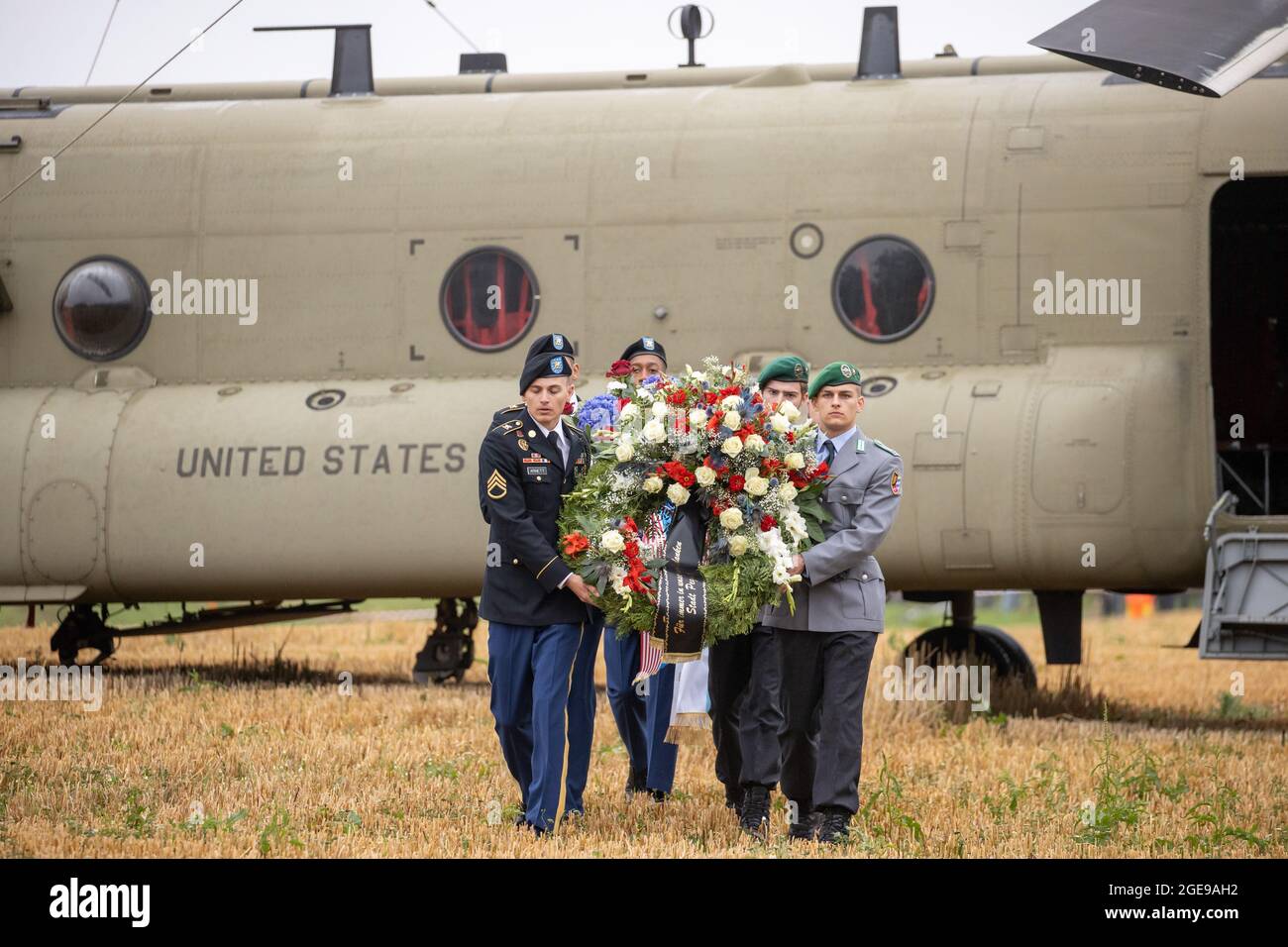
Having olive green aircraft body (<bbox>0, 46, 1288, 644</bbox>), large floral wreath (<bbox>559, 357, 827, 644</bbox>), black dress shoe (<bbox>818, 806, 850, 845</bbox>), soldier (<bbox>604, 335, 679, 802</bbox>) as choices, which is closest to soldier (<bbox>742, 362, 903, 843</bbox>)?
black dress shoe (<bbox>818, 806, 850, 845</bbox>)

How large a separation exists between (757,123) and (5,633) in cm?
924

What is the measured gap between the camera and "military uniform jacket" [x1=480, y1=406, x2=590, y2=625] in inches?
272

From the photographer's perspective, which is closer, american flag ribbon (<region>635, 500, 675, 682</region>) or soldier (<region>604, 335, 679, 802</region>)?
american flag ribbon (<region>635, 500, 675, 682</region>)

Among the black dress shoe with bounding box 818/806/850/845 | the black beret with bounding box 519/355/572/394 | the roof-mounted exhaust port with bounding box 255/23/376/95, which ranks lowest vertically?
the black dress shoe with bounding box 818/806/850/845

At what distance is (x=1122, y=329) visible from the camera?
10.3 meters

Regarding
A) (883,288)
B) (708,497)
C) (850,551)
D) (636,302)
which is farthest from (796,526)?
(636,302)

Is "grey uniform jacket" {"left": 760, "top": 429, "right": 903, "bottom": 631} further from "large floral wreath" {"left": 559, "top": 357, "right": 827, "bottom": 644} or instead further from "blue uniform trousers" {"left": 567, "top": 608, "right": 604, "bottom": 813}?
"blue uniform trousers" {"left": 567, "top": 608, "right": 604, "bottom": 813}

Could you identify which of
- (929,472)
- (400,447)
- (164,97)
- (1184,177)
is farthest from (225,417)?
(1184,177)

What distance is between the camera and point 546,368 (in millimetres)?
6996

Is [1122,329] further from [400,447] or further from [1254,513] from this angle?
[400,447]

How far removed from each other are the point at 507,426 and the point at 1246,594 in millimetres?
4964

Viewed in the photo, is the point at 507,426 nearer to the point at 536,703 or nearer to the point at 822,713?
the point at 536,703

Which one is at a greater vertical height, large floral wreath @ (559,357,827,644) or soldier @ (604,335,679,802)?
large floral wreath @ (559,357,827,644)

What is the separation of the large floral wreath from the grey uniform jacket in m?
0.09
